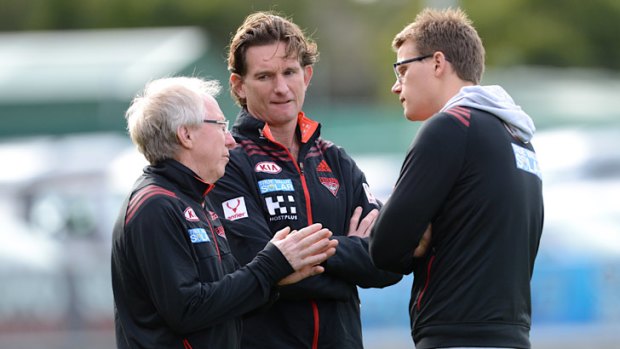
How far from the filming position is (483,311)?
431 centimetres

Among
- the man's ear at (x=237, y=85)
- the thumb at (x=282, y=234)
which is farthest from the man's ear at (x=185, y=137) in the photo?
the man's ear at (x=237, y=85)

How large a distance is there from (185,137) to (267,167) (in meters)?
0.63

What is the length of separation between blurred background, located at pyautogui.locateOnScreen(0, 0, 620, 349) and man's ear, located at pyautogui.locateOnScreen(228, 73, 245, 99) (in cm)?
83

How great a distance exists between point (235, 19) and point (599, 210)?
4428cm

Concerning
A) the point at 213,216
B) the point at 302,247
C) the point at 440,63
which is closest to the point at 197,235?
the point at 213,216

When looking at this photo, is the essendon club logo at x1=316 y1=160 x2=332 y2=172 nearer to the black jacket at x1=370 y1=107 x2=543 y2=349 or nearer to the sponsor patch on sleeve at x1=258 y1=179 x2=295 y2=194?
the sponsor patch on sleeve at x1=258 y1=179 x2=295 y2=194

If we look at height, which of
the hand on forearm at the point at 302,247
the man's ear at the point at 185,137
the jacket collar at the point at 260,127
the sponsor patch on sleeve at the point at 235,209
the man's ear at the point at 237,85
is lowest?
the hand on forearm at the point at 302,247

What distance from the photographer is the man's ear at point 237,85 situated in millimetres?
5199

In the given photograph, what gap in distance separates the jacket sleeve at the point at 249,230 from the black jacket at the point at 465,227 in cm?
55

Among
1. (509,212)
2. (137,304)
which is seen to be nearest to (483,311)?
(509,212)

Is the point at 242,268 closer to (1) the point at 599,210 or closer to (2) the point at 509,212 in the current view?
(2) the point at 509,212

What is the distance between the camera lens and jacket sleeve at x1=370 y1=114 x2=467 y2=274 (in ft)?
14.1

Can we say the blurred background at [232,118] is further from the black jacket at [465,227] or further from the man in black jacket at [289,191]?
the black jacket at [465,227]

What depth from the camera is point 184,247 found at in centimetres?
431
